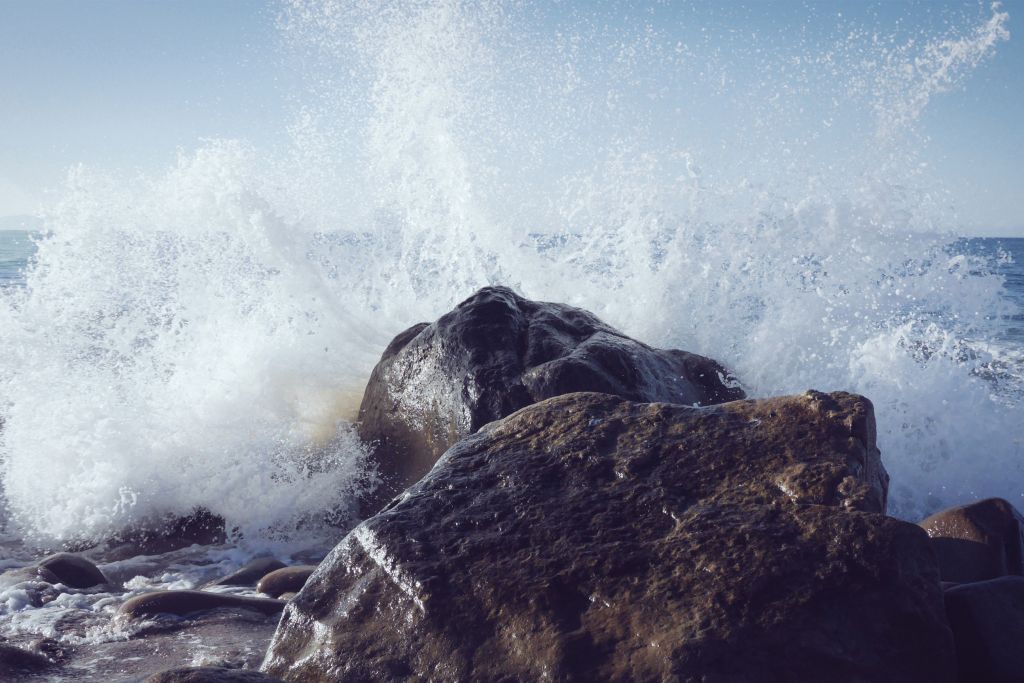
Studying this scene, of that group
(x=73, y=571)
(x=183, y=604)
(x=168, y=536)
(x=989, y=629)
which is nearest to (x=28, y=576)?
(x=73, y=571)

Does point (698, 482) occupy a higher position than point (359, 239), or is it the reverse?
point (359, 239)

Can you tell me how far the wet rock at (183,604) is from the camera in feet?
11.3

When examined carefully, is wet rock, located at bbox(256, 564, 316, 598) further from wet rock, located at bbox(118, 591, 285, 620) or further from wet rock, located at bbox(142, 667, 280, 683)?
wet rock, located at bbox(142, 667, 280, 683)

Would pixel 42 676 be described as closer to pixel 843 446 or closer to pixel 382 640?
pixel 382 640

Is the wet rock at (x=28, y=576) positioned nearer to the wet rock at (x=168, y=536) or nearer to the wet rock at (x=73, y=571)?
the wet rock at (x=73, y=571)

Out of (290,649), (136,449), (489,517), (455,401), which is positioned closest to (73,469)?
(136,449)

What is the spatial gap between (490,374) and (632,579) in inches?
98.7

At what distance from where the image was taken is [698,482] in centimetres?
264

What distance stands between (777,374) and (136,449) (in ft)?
16.2

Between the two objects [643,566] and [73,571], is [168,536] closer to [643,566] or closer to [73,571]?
[73,571]

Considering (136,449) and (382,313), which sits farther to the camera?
(382,313)

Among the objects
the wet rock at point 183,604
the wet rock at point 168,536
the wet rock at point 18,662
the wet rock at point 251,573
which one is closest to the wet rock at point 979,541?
the wet rock at point 183,604

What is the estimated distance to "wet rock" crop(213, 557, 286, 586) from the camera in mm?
4297

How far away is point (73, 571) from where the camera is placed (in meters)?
4.27
